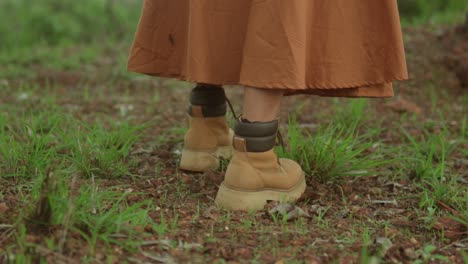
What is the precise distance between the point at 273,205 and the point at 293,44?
1.86ft

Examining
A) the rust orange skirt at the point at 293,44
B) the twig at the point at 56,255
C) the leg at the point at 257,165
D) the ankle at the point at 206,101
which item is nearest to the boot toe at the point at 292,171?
the leg at the point at 257,165

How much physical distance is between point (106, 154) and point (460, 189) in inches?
51.2

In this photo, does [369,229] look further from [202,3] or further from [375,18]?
[202,3]

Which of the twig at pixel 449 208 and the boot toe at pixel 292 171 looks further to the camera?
the boot toe at pixel 292 171

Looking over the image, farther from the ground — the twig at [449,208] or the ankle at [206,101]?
the ankle at [206,101]

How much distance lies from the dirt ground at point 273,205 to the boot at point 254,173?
5cm

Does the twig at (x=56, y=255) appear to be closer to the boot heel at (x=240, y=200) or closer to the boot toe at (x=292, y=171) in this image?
the boot heel at (x=240, y=200)

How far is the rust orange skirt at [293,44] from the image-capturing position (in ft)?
5.85

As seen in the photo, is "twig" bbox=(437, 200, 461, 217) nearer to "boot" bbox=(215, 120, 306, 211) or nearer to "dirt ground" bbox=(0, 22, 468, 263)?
"dirt ground" bbox=(0, 22, 468, 263)

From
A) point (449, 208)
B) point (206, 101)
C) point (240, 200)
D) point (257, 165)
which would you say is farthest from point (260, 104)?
point (449, 208)

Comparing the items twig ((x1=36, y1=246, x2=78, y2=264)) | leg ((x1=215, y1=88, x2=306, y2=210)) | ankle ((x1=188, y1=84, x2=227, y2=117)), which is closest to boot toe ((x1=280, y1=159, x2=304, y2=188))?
leg ((x1=215, y1=88, x2=306, y2=210))

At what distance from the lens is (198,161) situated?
94.1 inches

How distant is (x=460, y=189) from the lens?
2.26 meters

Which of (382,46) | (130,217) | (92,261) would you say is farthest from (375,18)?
(92,261)
